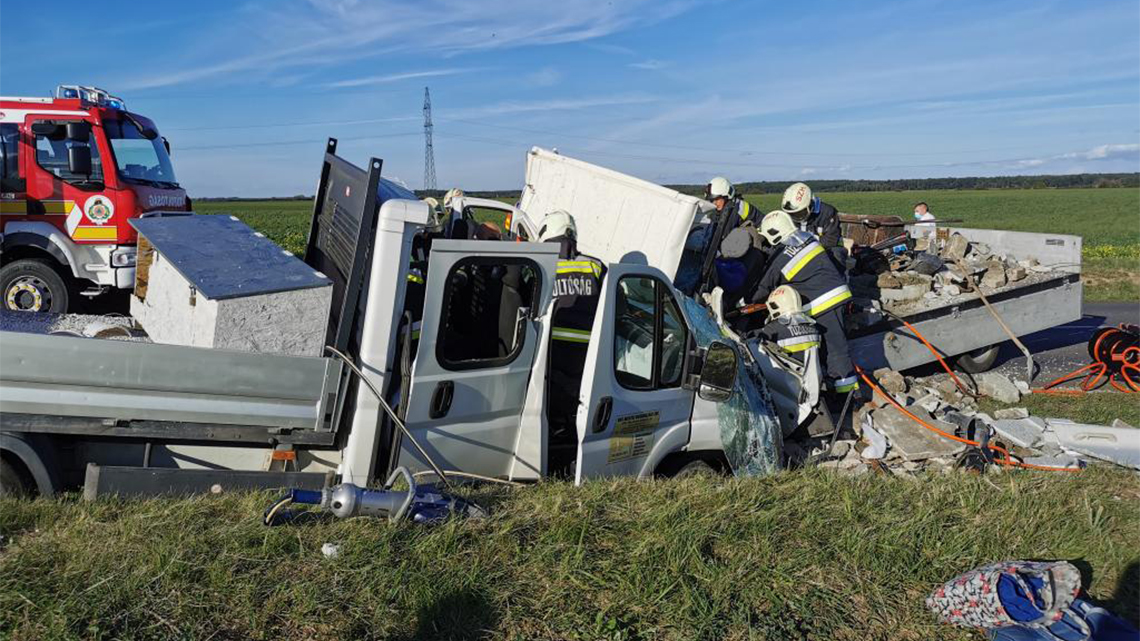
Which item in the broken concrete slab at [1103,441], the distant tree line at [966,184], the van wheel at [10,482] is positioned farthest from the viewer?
Answer: the distant tree line at [966,184]

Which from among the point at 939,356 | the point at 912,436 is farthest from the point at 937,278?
the point at 912,436

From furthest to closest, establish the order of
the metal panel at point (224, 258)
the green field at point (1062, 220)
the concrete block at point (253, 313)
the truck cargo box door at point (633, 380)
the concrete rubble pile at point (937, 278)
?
1. the green field at point (1062, 220)
2. the concrete rubble pile at point (937, 278)
3. the truck cargo box door at point (633, 380)
4. the metal panel at point (224, 258)
5. the concrete block at point (253, 313)

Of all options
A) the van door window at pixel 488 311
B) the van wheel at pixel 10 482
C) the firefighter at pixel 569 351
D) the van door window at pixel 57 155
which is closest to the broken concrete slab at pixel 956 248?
the firefighter at pixel 569 351

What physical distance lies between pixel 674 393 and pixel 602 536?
124 centimetres

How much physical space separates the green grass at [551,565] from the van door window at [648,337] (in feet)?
1.95

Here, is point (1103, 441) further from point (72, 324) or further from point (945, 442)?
point (72, 324)

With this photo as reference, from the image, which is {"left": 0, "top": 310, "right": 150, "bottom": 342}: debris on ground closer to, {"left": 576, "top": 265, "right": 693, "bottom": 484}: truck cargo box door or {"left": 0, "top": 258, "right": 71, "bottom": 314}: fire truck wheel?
{"left": 576, "top": 265, "right": 693, "bottom": 484}: truck cargo box door

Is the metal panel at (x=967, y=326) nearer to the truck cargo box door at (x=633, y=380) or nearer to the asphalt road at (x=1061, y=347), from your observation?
the asphalt road at (x=1061, y=347)

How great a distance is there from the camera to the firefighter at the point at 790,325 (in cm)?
685

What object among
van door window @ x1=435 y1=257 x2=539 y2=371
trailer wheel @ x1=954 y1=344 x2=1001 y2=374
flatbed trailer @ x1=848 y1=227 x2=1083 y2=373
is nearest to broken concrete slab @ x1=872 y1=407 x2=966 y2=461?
flatbed trailer @ x1=848 y1=227 x2=1083 y2=373

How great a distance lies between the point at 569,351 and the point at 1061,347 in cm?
946

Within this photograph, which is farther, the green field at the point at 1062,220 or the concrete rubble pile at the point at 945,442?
the green field at the point at 1062,220

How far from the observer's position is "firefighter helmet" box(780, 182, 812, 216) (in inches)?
371

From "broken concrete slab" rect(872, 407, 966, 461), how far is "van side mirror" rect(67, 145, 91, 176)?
9.06 metres
